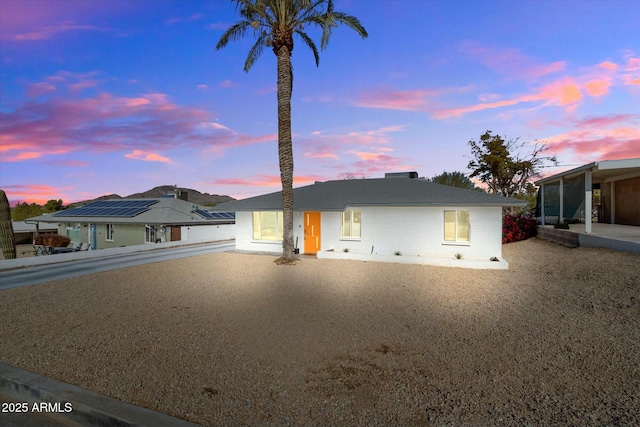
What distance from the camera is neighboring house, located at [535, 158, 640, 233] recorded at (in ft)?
53.8

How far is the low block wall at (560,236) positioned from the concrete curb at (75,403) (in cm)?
1886

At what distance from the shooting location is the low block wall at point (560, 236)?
1664 centimetres

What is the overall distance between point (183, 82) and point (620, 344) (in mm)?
20426

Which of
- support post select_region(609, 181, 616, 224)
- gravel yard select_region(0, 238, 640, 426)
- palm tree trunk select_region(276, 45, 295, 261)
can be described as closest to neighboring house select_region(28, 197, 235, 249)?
palm tree trunk select_region(276, 45, 295, 261)

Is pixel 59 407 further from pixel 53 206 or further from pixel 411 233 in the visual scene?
pixel 53 206

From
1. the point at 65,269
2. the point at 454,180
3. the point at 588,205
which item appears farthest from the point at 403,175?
the point at 454,180

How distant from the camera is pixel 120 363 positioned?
214 inches

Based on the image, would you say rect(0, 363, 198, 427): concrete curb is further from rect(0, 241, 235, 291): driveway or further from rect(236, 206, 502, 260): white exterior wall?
rect(236, 206, 502, 260): white exterior wall

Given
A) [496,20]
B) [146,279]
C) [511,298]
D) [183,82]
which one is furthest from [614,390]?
[183,82]

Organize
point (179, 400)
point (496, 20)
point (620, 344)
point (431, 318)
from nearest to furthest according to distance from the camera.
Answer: point (179, 400)
point (620, 344)
point (431, 318)
point (496, 20)

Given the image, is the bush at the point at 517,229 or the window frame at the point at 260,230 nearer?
the window frame at the point at 260,230

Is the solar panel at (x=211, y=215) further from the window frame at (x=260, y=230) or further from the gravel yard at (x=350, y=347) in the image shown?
the gravel yard at (x=350, y=347)

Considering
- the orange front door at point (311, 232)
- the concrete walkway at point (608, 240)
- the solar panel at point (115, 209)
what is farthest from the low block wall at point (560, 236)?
the solar panel at point (115, 209)

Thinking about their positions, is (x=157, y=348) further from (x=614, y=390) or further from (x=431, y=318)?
(x=614, y=390)
